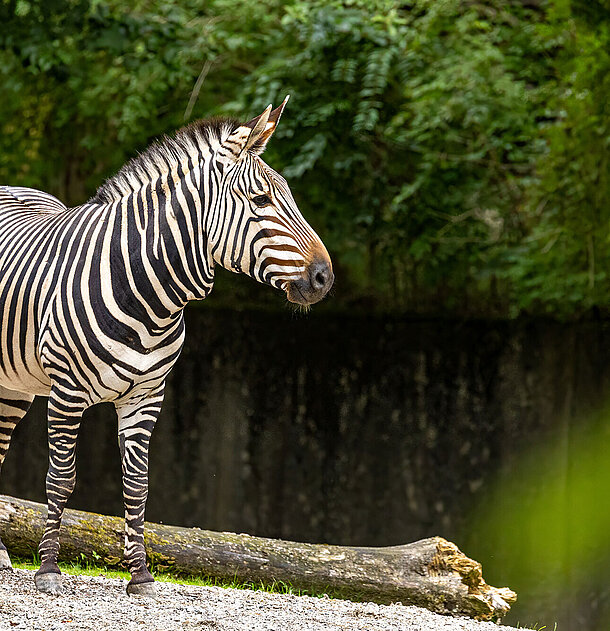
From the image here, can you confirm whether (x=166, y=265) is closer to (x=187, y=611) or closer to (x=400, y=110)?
(x=187, y=611)

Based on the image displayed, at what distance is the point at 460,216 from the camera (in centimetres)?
714

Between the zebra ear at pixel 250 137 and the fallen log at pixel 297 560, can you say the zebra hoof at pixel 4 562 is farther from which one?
the zebra ear at pixel 250 137

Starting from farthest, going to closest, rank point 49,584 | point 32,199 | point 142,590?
point 32,199, point 142,590, point 49,584

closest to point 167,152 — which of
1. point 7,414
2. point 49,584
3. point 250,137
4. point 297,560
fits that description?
point 250,137

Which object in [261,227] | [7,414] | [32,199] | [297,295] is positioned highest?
[32,199]

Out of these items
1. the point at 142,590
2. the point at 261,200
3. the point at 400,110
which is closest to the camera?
the point at 261,200

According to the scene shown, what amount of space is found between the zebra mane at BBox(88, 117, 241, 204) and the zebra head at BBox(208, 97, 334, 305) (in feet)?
0.33

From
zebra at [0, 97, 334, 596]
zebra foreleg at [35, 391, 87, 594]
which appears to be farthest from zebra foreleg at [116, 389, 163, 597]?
zebra foreleg at [35, 391, 87, 594]

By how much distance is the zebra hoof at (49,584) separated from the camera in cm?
366

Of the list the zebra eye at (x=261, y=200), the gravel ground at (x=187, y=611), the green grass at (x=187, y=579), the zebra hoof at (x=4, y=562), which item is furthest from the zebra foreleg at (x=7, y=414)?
the zebra eye at (x=261, y=200)

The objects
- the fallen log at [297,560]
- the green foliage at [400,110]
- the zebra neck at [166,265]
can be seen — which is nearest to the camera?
the zebra neck at [166,265]

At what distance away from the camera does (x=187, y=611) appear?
12.2 feet

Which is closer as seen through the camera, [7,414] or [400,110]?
[7,414]

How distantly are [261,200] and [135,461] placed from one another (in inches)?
50.4
